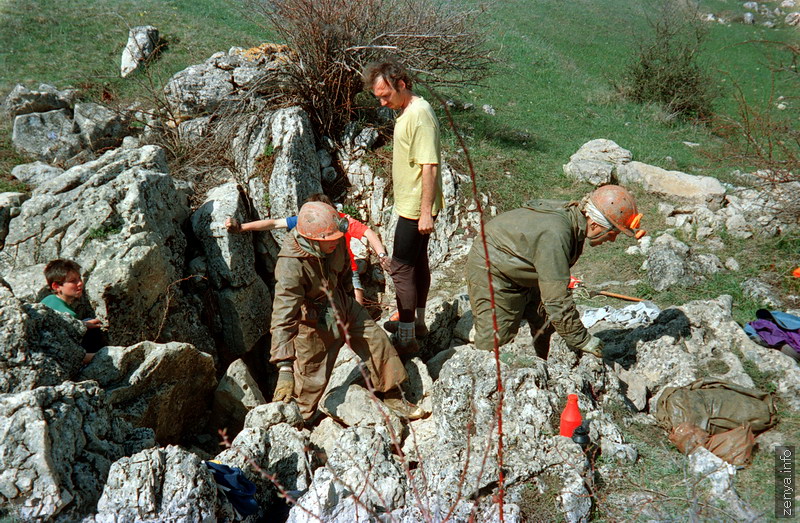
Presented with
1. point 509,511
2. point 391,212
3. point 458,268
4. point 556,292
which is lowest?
point 458,268

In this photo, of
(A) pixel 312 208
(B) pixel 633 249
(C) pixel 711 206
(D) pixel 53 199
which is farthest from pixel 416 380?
(C) pixel 711 206

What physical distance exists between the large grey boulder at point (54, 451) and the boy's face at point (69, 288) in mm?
1452

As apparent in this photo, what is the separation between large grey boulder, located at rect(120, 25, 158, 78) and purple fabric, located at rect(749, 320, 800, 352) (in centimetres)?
964

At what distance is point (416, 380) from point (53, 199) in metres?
4.01

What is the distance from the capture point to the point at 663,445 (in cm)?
380

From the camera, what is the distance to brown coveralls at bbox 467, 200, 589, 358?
158 inches

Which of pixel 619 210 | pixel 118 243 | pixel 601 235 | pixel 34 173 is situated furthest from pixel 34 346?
pixel 34 173

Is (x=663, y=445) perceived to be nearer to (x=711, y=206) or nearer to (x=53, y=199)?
(x=711, y=206)

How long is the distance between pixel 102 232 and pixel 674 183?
7.33m

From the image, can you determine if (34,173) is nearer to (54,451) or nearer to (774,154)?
(54,451)

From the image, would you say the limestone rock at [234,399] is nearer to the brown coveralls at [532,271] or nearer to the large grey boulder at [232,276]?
the large grey boulder at [232,276]

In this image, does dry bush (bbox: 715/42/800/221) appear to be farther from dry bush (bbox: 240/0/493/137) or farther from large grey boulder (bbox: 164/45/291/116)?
large grey boulder (bbox: 164/45/291/116)

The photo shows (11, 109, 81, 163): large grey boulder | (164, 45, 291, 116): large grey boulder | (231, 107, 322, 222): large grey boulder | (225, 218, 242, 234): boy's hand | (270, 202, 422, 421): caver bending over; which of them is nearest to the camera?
(270, 202, 422, 421): caver bending over

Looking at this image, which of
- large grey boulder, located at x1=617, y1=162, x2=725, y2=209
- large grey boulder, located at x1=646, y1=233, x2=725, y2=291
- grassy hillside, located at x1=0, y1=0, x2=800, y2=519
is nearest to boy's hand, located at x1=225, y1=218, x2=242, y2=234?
grassy hillside, located at x1=0, y1=0, x2=800, y2=519
